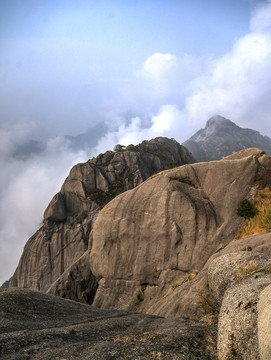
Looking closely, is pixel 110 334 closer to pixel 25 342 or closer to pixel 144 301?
pixel 25 342

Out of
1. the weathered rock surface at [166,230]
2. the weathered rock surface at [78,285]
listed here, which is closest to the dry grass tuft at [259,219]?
the weathered rock surface at [166,230]

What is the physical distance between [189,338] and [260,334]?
Answer: 175 inches

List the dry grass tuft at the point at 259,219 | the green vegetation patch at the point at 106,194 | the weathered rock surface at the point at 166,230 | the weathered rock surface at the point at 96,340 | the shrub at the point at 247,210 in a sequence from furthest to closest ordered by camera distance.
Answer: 1. the green vegetation patch at the point at 106,194
2. the weathered rock surface at the point at 166,230
3. the shrub at the point at 247,210
4. the dry grass tuft at the point at 259,219
5. the weathered rock surface at the point at 96,340

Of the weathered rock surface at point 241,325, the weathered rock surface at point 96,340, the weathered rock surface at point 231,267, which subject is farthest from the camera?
the weathered rock surface at point 231,267

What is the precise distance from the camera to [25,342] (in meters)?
11.8

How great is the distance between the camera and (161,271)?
3209 cm

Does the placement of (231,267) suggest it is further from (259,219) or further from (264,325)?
(259,219)

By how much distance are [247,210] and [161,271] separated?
11934mm

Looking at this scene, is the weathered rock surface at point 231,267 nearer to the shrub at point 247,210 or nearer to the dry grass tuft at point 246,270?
the dry grass tuft at point 246,270

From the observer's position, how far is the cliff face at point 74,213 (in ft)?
216

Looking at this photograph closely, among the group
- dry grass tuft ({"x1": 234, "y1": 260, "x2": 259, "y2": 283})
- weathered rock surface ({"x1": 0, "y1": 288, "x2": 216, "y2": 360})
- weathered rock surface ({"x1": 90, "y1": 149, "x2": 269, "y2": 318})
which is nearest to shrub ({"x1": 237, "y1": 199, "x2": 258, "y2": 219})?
weathered rock surface ({"x1": 90, "y1": 149, "x2": 269, "y2": 318})

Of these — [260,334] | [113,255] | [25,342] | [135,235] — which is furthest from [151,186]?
[260,334]

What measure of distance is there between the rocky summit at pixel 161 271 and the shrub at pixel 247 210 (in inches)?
5.0

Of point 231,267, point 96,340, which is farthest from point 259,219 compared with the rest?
point 96,340
